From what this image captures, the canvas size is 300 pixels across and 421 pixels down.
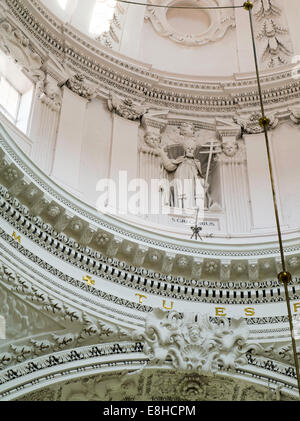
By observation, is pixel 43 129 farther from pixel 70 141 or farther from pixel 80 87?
pixel 80 87

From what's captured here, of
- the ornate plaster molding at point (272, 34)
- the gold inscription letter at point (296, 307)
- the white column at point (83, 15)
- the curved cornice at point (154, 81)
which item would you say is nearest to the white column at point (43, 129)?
the curved cornice at point (154, 81)

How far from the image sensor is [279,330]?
1229 centimetres

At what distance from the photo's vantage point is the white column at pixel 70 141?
13789mm

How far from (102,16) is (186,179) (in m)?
4.96

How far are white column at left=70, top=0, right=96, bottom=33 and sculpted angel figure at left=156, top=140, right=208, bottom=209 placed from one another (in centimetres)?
361

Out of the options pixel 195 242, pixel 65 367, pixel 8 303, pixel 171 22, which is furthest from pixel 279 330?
pixel 171 22

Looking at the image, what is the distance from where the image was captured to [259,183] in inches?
593

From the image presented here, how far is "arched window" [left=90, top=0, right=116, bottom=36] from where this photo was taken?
56.9ft

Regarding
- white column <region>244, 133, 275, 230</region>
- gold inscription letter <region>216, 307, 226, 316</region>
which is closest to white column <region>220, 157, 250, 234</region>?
white column <region>244, 133, 275, 230</region>

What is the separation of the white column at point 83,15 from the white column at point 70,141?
235cm

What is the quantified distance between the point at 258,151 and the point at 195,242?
11.4 ft

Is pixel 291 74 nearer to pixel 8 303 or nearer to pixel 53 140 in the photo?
pixel 53 140

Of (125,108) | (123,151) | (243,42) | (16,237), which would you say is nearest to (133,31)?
(243,42)

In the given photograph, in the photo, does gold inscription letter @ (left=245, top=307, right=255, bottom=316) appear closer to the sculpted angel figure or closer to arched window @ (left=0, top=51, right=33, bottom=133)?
the sculpted angel figure
